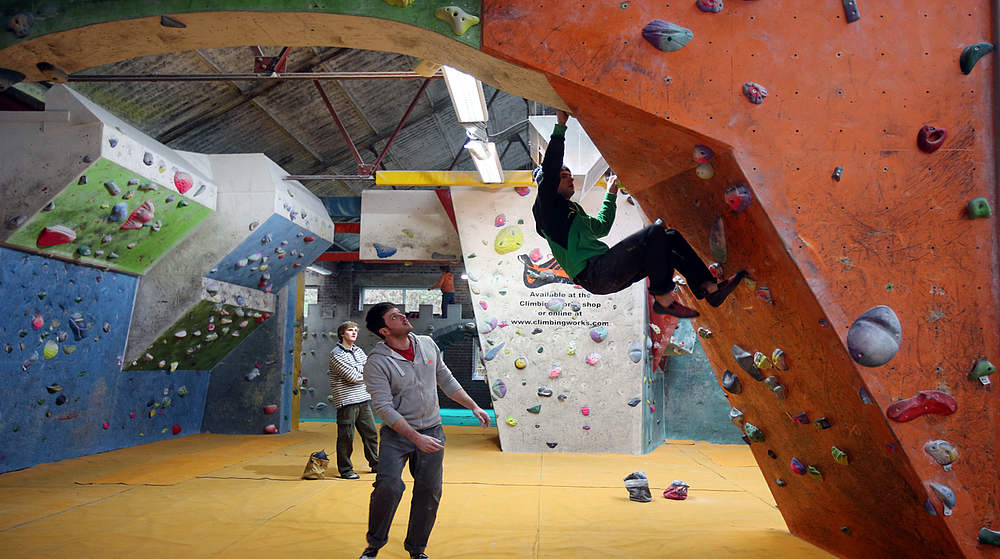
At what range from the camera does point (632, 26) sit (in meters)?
2.57

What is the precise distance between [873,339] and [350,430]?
4.31 m

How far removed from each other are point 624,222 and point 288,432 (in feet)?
18.2

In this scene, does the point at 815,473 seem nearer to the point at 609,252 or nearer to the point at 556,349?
the point at 609,252

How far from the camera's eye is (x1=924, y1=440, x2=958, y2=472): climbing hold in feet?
7.79

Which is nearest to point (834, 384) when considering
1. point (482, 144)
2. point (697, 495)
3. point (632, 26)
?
point (632, 26)

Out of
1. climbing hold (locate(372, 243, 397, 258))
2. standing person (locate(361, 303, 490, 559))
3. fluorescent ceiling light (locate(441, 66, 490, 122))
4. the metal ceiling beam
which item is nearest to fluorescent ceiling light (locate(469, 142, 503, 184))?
fluorescent ceiling light (locate(441, 66, 490, 122))

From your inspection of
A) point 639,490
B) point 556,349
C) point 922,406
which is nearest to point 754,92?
point 922,406

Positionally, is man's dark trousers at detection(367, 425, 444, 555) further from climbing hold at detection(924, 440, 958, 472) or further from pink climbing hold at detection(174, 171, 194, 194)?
pink climbing hold at detection(174, 171, 194, 194)

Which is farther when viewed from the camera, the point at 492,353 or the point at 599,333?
the point at 492,353

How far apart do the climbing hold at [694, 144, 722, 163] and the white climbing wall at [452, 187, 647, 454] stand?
492 cm

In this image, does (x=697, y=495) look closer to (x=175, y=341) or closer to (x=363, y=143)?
(x=175, y=341)

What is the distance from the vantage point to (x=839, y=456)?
285 centimetres

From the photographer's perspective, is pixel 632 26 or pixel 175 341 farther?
pixel 175 341

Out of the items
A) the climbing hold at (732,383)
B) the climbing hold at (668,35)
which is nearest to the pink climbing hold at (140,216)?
the climbing hold at (668,35)
